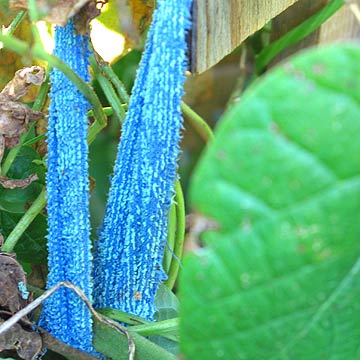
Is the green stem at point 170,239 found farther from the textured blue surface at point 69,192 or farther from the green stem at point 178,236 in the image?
the textured blue surface at point 69,192

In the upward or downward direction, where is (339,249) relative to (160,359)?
upward

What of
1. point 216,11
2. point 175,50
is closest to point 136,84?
point 175,50

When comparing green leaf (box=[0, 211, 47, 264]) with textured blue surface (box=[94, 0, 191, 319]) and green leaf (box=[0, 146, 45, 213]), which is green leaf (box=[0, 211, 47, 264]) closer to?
green leaf (box=[0, 146, 45, 213])

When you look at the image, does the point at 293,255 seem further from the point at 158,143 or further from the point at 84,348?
the point at 84,348

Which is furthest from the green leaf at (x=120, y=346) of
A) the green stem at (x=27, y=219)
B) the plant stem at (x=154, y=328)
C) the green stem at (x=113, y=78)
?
the green stem at (x=113, y=78)

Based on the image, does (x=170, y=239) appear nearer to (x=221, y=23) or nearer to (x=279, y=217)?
(x=221, y=23)

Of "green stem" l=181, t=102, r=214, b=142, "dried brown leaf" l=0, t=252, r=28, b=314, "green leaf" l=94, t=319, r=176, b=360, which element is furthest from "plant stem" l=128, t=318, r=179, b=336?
"green stem" l=181, t=102, r=214, b=142

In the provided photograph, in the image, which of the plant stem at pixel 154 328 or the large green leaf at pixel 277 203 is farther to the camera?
the plant stem at pixel 154 328
